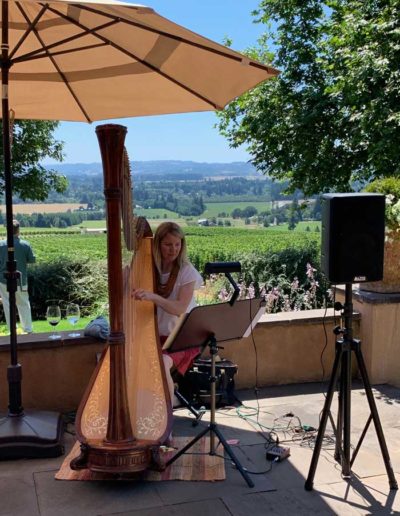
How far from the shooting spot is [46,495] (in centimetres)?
308

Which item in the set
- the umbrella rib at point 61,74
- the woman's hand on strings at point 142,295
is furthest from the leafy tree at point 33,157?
the woman's hand on strings at point 142,295

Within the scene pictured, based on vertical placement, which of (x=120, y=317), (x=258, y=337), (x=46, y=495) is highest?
(x=120, y=317)

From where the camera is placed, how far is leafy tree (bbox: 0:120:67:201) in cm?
1134

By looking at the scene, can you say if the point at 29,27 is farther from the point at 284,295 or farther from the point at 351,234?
the point at 284,295

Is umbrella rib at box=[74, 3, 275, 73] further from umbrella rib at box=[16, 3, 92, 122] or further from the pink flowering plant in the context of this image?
the pink flowering plant

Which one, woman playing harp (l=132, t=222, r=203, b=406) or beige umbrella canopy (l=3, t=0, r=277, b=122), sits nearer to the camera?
beige umbrella canopy (l=3, t=0, r=277, b=122)

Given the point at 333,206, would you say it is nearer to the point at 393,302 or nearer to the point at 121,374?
the point at 121,374

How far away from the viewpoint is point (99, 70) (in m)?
3.64

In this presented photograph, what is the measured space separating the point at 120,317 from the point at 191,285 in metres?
0.79

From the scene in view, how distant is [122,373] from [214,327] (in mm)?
563

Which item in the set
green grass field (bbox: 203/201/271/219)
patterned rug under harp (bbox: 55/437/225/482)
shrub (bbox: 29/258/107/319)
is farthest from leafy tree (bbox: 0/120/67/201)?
green grass field (bbox: 203/201/271/219)

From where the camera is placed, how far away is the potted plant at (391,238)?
460 centimetres

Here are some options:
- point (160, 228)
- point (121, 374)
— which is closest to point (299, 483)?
point (121, 374)

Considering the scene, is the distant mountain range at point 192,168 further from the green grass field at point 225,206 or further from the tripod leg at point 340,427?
the tripod leg at point 340,427
